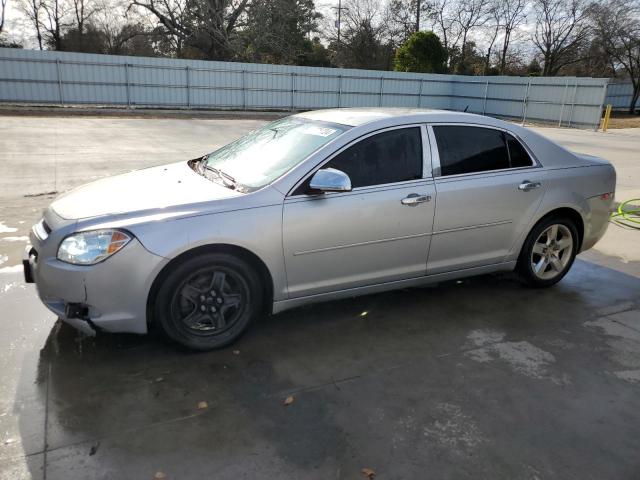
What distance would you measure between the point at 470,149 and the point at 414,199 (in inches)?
31.4

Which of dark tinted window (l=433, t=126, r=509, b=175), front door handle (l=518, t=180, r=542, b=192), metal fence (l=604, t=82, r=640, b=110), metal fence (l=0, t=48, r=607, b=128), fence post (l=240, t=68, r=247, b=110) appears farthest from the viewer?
metal fence (l=604, t=82, r=640, b=110)

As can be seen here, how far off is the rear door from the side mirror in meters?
0.89

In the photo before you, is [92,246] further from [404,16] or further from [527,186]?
[404,16]

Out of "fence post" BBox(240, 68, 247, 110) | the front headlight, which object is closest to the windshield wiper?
the front headlight

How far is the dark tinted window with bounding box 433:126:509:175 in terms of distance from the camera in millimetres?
4238

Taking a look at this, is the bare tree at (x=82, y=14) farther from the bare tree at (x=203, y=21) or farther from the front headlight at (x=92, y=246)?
the front headlight at (x=92, y=246)

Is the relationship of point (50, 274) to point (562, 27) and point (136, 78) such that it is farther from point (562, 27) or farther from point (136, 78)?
point (562, 27)

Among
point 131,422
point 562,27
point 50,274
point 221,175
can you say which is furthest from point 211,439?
point 562,27

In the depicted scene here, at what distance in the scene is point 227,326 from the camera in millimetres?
3641

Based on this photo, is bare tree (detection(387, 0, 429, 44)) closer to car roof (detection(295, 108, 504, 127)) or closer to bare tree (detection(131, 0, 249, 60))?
bare tree (detection(131, 0, 249, 60))

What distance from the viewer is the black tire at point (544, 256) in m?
4.71

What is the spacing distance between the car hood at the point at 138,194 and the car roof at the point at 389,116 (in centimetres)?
114

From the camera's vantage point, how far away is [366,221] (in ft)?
12.6

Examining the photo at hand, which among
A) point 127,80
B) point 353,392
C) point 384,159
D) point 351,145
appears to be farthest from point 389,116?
point 127,80
